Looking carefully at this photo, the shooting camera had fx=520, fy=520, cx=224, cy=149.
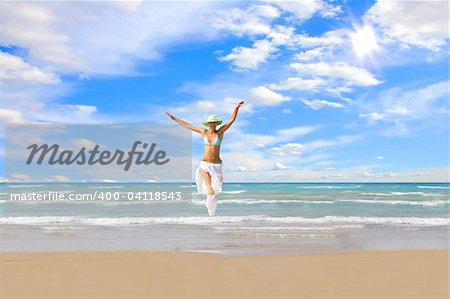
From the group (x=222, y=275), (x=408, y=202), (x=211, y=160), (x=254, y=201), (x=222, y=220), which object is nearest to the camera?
(x=211, y=160)

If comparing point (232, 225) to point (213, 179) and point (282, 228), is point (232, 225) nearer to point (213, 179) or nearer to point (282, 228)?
point (282, 228)

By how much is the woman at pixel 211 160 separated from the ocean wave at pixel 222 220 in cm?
1012

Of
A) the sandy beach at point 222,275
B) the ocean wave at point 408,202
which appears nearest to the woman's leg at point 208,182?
the sandy beach at point 222,275

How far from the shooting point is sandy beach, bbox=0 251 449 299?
689 cm

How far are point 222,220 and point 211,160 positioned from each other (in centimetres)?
1110

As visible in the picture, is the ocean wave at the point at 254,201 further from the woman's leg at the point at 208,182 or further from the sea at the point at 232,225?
the woman's leg at the point at 208,182

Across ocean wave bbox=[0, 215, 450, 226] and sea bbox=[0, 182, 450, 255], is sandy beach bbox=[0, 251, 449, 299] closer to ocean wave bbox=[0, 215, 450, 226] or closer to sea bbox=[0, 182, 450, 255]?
sea bbox=[0, 182, 450, 255]

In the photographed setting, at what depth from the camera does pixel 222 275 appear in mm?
7941

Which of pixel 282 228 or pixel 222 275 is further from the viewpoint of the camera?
pixel 282 228

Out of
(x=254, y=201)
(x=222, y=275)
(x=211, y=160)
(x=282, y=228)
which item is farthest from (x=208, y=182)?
(x=254, y=201)

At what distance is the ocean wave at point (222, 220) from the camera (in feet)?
48.9

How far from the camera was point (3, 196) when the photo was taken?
82.9 ft

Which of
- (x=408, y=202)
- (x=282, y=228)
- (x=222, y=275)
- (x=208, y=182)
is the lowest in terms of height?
(x=222, y=275)

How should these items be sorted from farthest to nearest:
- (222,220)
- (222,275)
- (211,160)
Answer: (222,220), (222,275), (211,160)
